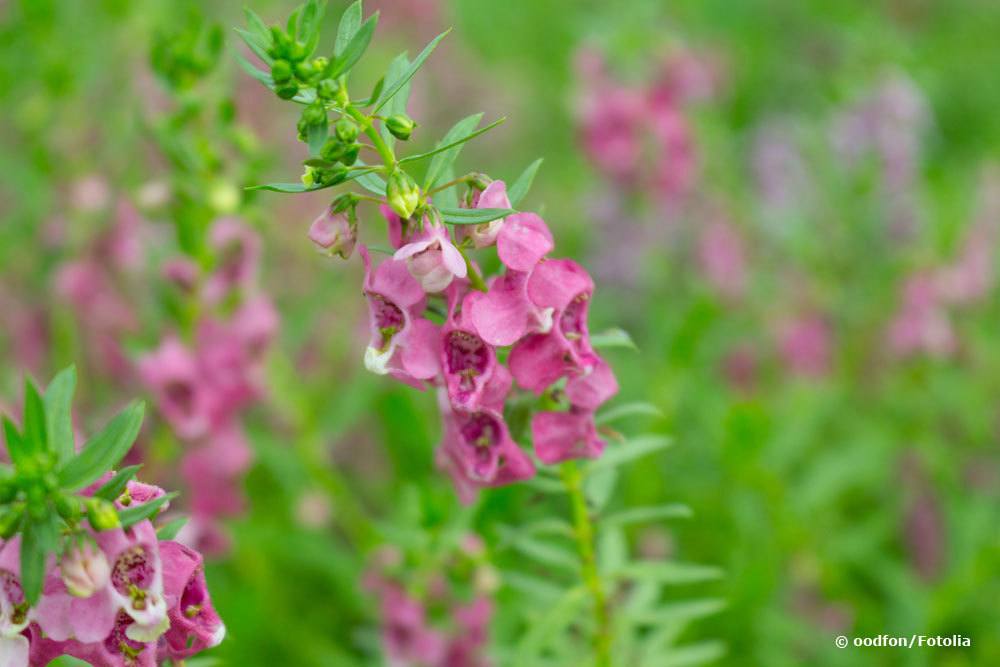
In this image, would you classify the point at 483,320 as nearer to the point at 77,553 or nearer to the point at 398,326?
the point at 398,326

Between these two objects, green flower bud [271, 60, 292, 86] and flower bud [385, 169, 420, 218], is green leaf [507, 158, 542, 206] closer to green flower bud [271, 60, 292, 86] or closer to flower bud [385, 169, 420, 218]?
flower bud [385, 169, 420, 218]

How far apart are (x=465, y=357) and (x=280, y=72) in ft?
1.45

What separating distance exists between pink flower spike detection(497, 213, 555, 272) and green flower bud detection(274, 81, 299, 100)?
0.32 m

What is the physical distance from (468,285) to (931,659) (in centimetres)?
196

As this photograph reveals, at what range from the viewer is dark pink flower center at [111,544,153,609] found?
1.29 meters

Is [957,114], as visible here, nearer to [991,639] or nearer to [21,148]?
[991,639]

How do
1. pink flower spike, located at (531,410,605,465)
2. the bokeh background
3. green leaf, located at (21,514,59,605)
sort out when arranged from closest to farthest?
1. green leaf, located at (21,514,59,605)
2. pink flower spike, located at (531,410,605,465)
3. the bokeh background

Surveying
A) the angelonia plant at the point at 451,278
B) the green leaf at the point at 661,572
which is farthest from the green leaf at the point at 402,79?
the green leaf at the point at 661,572

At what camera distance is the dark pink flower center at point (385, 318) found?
1.53 m

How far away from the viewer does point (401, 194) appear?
1.38 metres

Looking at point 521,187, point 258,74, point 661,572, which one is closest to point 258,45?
point 258,74

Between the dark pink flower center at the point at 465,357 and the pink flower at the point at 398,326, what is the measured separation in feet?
0.07

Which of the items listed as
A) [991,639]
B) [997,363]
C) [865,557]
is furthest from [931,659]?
[997,363]

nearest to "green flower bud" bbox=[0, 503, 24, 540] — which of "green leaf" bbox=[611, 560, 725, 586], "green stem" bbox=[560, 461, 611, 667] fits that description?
"green stem" bbox=[560, 461, 611, 667]
